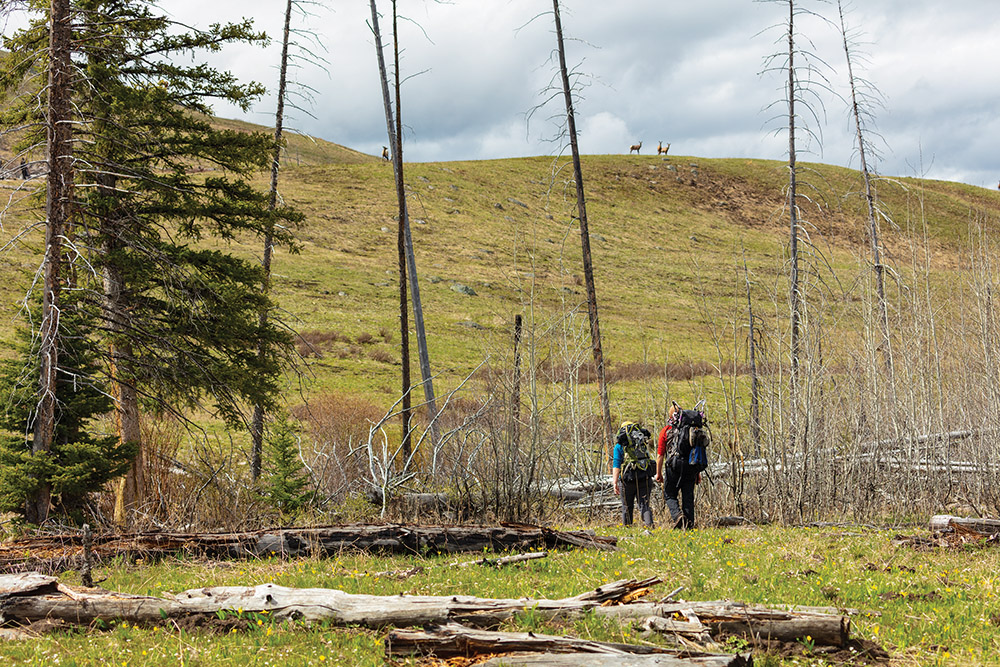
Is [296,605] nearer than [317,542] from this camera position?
Yes

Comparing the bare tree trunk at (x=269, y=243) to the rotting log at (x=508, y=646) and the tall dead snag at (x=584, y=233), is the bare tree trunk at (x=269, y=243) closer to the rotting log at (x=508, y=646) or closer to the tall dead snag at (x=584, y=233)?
the tall dead snag at (x=584, y=233)

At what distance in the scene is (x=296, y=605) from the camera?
19.2 feet

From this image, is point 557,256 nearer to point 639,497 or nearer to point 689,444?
point 639,497

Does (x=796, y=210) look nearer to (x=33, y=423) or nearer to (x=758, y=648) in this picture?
(x=758, y=648)

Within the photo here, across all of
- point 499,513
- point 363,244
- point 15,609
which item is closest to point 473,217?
point 363,244

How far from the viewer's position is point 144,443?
14.2 metres

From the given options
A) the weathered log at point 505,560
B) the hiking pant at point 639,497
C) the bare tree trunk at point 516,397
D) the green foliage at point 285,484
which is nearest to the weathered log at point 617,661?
the weathered log at point 505,560

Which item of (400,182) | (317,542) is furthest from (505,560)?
(400,182)

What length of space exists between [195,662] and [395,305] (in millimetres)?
39388

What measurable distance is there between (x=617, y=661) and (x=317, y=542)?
17.4 feet

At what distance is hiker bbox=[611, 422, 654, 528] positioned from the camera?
11352 mm

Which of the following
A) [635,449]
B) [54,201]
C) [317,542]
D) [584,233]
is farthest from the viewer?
[584,233]

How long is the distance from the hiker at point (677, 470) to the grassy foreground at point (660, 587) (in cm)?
109

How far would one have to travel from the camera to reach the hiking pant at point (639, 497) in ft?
37.6
